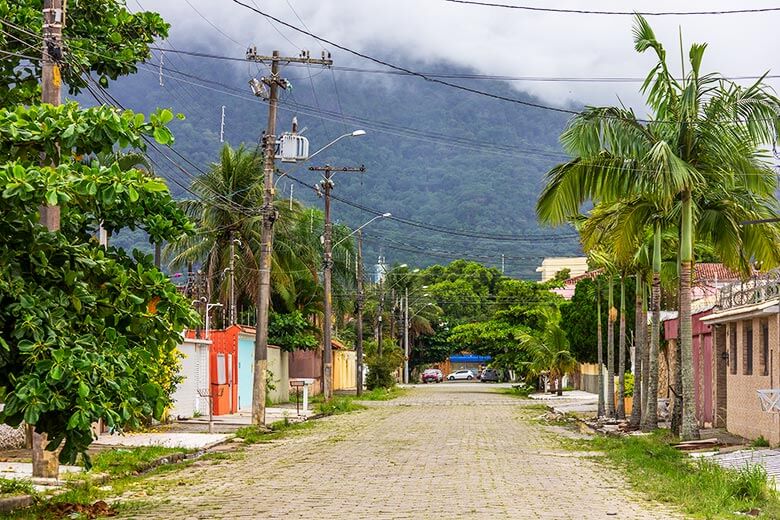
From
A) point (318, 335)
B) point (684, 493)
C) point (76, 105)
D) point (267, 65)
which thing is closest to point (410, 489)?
point (684, 493)

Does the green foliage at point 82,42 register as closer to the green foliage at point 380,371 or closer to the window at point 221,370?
the window at point 221,370

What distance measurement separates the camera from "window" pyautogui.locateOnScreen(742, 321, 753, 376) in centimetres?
2673

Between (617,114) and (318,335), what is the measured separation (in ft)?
120

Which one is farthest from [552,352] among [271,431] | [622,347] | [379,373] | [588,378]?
[271,431]

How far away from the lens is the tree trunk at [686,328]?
77.9 feet

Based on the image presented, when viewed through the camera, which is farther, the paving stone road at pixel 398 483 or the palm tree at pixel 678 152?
the palm tree at pixel 678 152

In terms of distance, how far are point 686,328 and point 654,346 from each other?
14.0 ft

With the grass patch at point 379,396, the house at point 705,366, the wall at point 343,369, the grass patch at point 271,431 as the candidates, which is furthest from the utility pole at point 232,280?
the wall at point 343,369

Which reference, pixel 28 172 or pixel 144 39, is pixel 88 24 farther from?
pixel 28 172

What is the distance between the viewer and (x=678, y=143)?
24.2 meters

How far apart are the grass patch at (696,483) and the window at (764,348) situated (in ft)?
10.7

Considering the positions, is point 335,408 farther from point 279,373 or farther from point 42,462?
point 42,462

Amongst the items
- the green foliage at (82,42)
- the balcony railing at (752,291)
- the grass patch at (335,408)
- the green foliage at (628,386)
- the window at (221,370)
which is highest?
the green foliage at (82,42)

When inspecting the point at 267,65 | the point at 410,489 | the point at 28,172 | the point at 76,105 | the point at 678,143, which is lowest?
the point at 410,489
